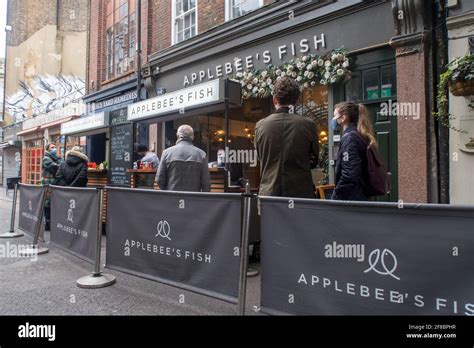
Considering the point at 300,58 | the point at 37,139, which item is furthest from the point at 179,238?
the point at 37,139

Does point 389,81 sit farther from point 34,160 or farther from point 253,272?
point 34,160

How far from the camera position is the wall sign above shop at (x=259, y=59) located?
7277 mm

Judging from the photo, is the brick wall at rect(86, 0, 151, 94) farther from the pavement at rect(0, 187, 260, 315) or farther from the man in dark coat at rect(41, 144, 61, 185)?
the pavement at rect(0, 187, 260, 315)

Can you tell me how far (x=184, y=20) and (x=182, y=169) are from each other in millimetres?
7457

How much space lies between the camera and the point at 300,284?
2.71 meters

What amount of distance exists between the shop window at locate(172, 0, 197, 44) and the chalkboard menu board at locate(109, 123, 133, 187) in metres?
3.29

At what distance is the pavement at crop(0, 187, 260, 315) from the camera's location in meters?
3.66

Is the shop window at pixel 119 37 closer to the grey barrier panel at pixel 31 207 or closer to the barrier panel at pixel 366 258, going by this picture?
the grey barrier panel at pixel 31 207

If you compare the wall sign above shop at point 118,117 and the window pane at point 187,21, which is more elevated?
the window pane at point 187,21

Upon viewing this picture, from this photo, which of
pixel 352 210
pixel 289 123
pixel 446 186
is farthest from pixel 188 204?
pixel 446 186

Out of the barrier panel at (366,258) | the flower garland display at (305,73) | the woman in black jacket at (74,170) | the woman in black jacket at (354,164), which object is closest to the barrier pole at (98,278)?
the barrier panel at (366,258)

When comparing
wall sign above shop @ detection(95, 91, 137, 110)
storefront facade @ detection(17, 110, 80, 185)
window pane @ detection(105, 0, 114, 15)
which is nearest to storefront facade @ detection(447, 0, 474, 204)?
wall sign above shop @ detection(95, 91, 137, 110)

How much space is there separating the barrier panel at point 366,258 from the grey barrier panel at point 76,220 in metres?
2.65
